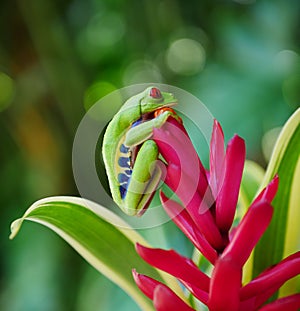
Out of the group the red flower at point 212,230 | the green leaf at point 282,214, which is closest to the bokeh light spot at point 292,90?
the green leaf at point 282,214

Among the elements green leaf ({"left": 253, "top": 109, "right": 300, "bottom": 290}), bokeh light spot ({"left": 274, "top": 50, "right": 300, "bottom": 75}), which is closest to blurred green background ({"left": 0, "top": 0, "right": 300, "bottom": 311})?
bokeh light spot ({"left": 274, "top": 50, "right": 300, "bottom": 75})

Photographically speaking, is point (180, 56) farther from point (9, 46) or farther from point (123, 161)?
point (123, 161)

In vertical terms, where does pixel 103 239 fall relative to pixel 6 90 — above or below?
below

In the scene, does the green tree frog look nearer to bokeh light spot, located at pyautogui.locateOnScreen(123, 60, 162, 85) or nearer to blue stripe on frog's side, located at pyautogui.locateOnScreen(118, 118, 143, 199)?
blue stripe on frog's side, located at pyautogui.locateOnScreen(118, 118, 143, 199)

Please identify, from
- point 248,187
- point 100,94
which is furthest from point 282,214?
point 100,94

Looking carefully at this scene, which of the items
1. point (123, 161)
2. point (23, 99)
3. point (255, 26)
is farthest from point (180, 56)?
point (123, 161)

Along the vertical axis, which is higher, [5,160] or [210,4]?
[210,4]

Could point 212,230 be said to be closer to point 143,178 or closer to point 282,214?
point 143,178
